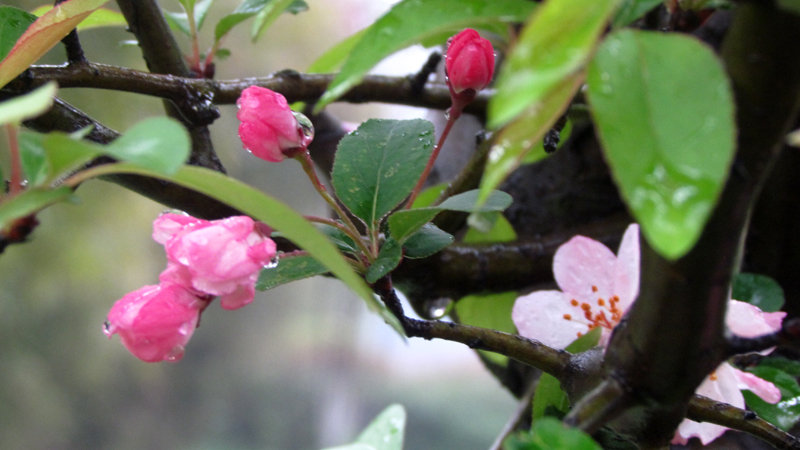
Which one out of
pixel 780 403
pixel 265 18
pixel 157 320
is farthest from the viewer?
pixel 265 18

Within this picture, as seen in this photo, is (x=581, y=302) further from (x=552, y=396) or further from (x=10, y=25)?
(x=10, y=25)

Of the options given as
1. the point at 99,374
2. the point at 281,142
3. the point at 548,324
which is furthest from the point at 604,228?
the point at 99,374

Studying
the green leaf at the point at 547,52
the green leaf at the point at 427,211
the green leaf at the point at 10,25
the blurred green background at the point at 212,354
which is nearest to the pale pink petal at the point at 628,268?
the green leaf at the point at 427,211

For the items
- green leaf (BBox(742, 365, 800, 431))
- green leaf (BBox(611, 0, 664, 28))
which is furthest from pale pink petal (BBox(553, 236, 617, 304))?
green leaf (BBox(611, 0, 664, 28))

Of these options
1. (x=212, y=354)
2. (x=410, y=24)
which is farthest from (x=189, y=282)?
(x=212, y=354)

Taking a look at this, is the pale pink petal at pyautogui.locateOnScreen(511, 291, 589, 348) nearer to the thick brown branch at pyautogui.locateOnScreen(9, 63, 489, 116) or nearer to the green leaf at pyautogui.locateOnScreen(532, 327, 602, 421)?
the green leaf at pyautogui.locateOnScreen(532, 327, 602, 421)
